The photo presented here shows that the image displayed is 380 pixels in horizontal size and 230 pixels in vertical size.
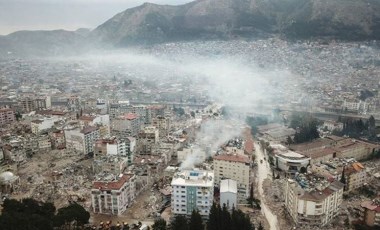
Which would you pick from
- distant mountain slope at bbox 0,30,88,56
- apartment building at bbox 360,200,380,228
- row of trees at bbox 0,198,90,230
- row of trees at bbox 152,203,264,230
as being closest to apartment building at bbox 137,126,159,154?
row of trees at bbox 0,198,90,230

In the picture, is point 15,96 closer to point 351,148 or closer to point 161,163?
point 161,163

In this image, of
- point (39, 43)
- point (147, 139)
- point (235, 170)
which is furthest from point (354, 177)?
point (39, 43)

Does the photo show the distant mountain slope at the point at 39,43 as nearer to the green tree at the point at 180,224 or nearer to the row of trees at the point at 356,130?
the row of trees at the point at 356,130

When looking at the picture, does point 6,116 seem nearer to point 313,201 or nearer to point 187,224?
point 187,224

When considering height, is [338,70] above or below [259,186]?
above

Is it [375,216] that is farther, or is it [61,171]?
[61,171]

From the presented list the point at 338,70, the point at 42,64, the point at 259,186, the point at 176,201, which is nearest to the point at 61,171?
the point at 176,201

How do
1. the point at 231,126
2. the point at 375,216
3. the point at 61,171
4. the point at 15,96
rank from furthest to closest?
the point at 15,96, the point at 231,126, the point at 61,171, the point at 375,216

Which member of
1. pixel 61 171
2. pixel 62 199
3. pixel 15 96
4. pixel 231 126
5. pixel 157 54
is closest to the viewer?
pixel 62 199

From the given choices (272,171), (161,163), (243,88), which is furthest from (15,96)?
(272,171)
